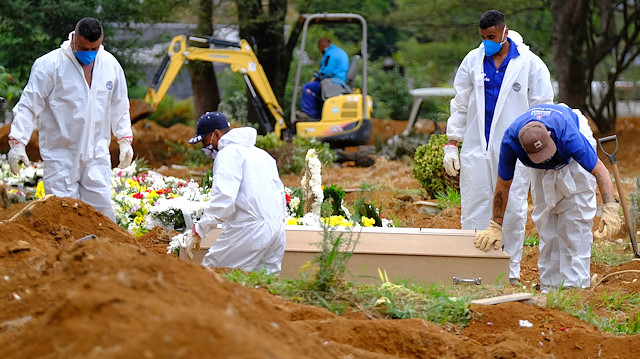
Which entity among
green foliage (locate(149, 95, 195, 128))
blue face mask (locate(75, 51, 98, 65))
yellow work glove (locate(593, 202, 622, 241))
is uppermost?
blue face mask (locate(75, 51, 98, 65))

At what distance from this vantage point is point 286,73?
17172 millimetres

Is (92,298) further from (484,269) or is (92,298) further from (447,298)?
(484,269)

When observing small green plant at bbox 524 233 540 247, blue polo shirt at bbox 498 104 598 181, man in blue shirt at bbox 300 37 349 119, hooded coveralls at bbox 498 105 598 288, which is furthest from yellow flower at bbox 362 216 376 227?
man in blue shirt at bbox 300 37 349 119

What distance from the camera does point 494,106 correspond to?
6.58 m

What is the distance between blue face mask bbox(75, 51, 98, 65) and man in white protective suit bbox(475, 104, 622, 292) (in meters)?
3.20

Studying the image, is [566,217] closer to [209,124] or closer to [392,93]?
[209,124]

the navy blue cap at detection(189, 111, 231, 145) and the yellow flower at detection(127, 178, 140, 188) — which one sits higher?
the navy blue cap at detection(189, 111, 231, 145)

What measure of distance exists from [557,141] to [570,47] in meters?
11.2

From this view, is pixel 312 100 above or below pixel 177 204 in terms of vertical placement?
below

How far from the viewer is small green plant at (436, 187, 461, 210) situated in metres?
9.12

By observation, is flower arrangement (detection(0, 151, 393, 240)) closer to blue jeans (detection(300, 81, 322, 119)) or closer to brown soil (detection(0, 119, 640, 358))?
brown soil (detection(0, 119, 640, 358))

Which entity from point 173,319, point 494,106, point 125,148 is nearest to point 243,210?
point 125,148

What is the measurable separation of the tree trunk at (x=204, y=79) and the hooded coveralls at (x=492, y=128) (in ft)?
30.7

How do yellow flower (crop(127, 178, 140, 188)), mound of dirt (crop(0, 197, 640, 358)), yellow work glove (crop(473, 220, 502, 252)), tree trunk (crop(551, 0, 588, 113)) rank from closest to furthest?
mound of dirt (crop(0, 197, 640, 358)), yellow work glove (crop(473, 220, 502, 252)), yellow flower (crop(127, 178, 140, 188)), tree trunk (crop(551, 0, 588, 113))
